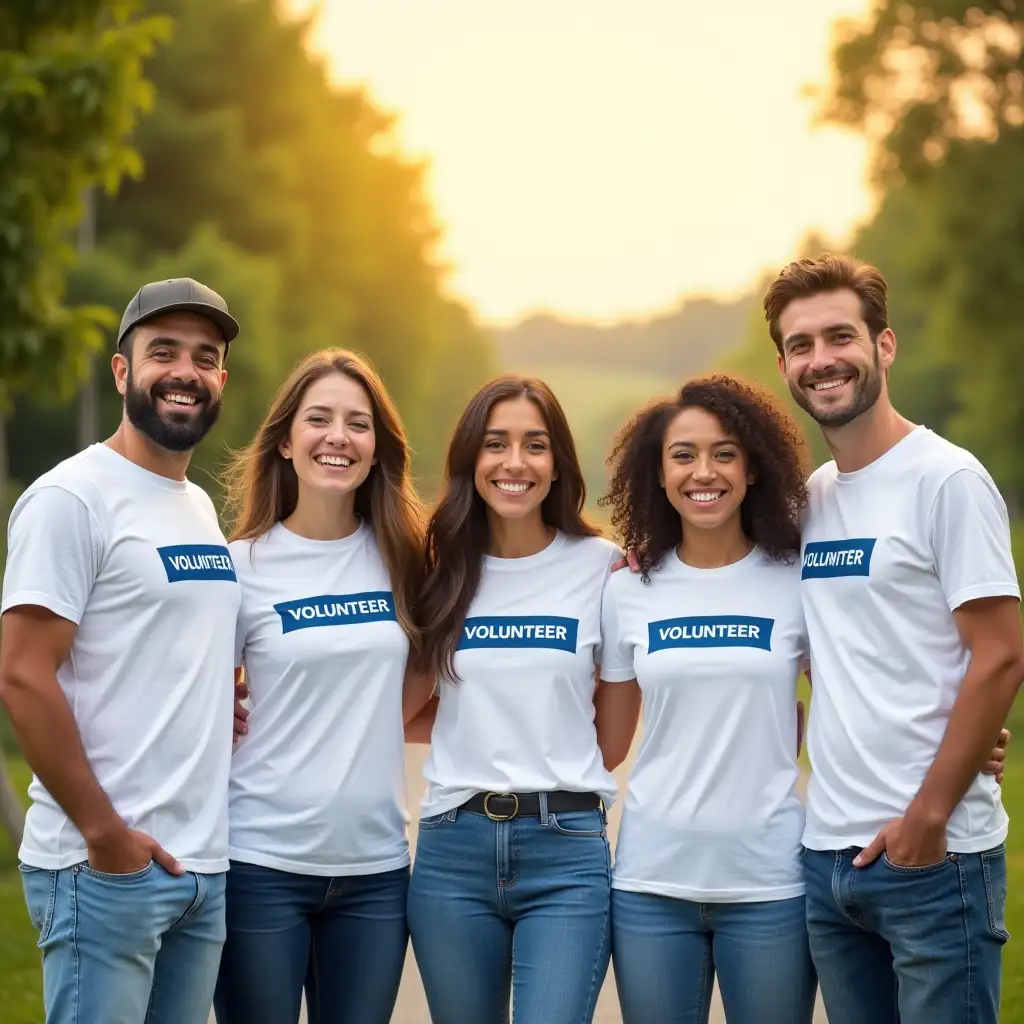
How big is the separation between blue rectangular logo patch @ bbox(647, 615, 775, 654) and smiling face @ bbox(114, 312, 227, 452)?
1.64m

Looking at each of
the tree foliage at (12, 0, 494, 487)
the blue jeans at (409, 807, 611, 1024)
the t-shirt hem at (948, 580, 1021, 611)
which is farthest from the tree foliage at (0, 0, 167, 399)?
the tree foliage at (12, 0, 494, 487)

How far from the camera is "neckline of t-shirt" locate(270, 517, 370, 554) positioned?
215 inches

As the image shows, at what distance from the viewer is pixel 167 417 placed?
16.3ft

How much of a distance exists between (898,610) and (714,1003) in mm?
3035

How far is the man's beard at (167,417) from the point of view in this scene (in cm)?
497

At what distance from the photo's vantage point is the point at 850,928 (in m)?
4.87

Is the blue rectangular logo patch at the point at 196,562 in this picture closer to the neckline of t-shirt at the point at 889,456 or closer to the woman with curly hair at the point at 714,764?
the woman with curly hair at the point at 714,764

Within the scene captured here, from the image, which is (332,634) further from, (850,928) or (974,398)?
(974,398)

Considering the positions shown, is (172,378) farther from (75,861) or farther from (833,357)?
(833,357)

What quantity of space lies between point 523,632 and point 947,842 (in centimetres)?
149

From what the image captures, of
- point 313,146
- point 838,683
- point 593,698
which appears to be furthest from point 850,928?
point 313,146

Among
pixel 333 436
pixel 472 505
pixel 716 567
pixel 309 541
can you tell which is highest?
pixel 333 436

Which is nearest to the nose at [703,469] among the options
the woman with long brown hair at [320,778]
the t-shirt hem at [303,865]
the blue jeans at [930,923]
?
the woman with long brown hair at [320,778]

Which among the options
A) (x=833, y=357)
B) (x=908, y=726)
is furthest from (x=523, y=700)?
(x=833, y=357)
